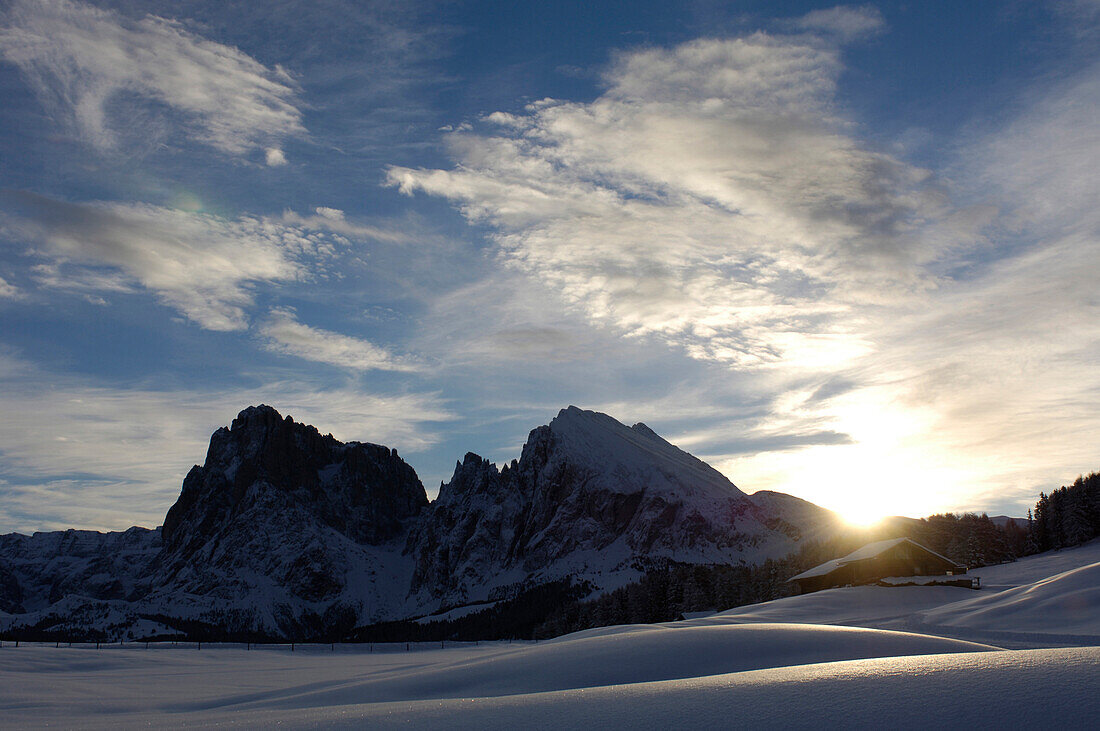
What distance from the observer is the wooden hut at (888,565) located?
5894cm

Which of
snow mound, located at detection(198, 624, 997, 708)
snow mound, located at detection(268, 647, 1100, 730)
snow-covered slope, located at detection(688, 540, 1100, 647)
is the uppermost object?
snow mound, located at detection(268, 647, 1100, 730)

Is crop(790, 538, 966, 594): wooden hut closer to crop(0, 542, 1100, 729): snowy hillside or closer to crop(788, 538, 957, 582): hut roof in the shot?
crop(788, 538, 957, 582): hut roof

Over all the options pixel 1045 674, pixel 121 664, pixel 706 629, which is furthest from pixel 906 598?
pixel 121 664

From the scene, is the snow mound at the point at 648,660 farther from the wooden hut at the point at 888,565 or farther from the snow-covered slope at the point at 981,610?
the wooden hut at the point at 888,565

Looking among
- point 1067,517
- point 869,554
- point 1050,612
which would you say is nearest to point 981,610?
point 1050,612

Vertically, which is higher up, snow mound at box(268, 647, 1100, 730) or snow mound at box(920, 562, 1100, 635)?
snow mound at box(268, 647, 1100, 730)

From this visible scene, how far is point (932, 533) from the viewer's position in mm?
99250

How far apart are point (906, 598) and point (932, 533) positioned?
5870 cm

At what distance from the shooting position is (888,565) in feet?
193

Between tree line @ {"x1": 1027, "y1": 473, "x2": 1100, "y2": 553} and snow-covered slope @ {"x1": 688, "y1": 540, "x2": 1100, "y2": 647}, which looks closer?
snow-covered slope @ {"x1": 688, "y1": 540, "x2": 1100, "y2": 647}

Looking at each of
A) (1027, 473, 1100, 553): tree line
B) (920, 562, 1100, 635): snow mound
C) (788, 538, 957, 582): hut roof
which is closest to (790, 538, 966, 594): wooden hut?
(788, 538, 957, 582): hut roof

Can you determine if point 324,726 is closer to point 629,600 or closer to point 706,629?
point 706,629

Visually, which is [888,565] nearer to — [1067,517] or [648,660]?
[1067,517]

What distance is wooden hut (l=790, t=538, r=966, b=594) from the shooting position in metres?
58.9
